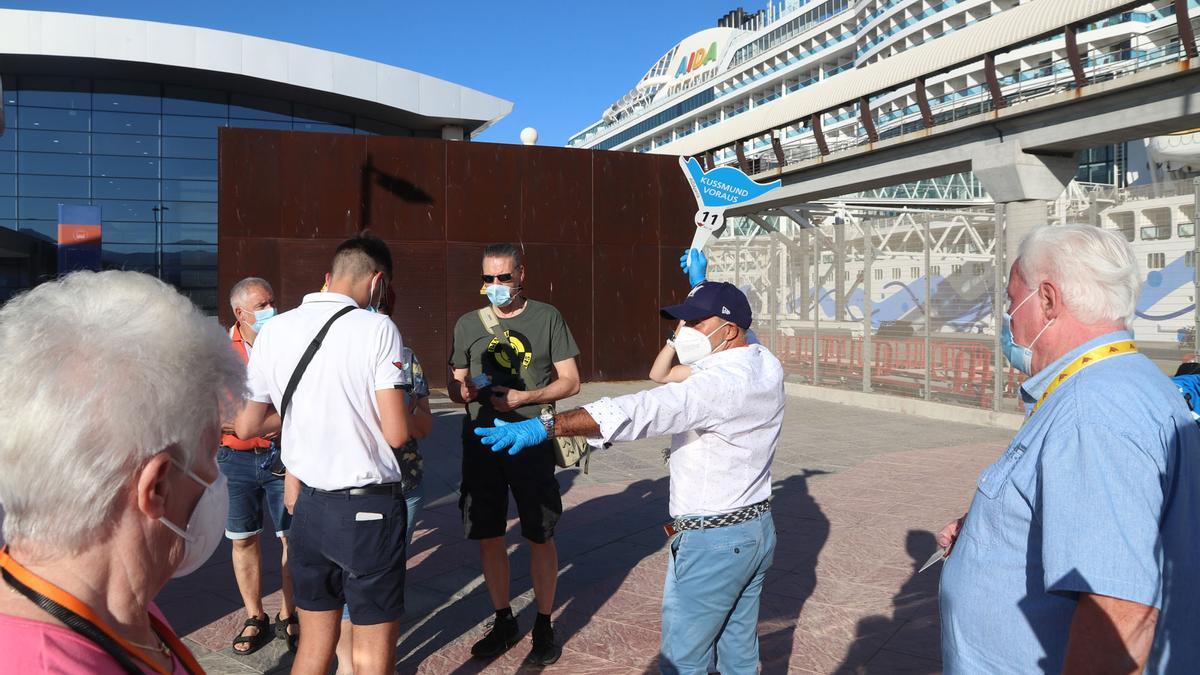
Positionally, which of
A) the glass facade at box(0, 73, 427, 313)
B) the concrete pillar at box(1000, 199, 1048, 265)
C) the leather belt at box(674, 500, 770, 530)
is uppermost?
the glass facade at box(0, 73, 427, 313)

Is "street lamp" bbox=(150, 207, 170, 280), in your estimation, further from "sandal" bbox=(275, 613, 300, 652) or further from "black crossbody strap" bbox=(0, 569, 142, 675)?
"black crossbody strap" bbox=(0, 569, 142, 675)

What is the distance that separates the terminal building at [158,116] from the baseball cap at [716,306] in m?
30.6

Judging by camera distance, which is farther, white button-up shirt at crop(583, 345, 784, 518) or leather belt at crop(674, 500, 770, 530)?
leather belt at crop(674, 500, 770, 530)

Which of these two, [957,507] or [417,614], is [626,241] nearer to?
[957,507]

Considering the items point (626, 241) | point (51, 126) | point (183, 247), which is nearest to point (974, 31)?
point (626, 241)

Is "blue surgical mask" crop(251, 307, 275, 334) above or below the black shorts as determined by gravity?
above

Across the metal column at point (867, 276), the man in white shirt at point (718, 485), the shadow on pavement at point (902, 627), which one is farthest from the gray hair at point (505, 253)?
the metal column at point (867, 276)

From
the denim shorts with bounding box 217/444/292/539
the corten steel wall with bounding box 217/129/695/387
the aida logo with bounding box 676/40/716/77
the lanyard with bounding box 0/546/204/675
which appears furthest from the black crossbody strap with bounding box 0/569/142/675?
the aida logo with bounding box 676/40/716/77

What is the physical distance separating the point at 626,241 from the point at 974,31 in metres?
14.6

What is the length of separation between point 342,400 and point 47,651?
189cm

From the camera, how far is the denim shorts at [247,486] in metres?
4.00

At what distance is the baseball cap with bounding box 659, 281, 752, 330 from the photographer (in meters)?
2.76

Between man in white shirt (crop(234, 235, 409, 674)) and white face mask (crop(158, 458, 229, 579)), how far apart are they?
4.83ft

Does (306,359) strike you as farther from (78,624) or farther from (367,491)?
(78,624)
